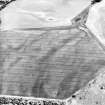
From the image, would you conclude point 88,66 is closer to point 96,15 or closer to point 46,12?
point 96,15

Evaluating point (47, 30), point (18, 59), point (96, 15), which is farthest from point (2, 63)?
point (96, 15)

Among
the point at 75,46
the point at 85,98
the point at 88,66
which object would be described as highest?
the point at 75,46

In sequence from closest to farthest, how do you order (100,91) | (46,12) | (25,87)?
(100,91)
(25,87)
(46,12)

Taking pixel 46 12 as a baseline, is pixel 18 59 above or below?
below

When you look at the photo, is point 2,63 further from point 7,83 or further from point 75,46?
point 75,46

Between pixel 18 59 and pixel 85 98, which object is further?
pixel 18 59

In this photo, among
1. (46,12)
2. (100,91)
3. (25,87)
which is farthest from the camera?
(46,12)
